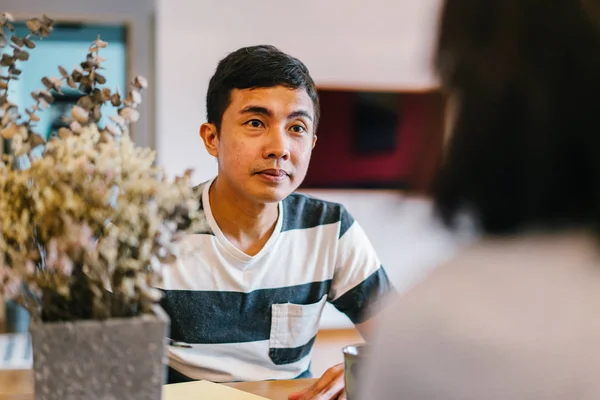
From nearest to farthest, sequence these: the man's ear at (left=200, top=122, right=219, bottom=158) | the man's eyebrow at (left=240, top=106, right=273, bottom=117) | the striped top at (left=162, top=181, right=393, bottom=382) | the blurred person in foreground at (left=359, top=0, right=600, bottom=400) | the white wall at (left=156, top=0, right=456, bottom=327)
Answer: the blurred person in foreground at (left=359, top=0, right=600, bottom=400), the striped top at (left=162, top=181, right=393, bottom=382), the man's eyebrow at (left=240, top=106, right=273, bottom=117), the man's ear at (left=200, top=122, right=219, bottom=158), the white wall at (left=156, top=0, right=456, bottom=327)

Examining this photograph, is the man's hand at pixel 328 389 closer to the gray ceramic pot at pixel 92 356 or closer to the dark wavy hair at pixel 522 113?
the gray ceramic pot at pixel 92 356

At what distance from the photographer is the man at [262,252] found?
1450 mm

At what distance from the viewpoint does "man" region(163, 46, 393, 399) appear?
57.1 inches

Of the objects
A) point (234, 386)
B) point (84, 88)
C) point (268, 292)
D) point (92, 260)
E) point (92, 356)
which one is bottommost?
point (234, 386)

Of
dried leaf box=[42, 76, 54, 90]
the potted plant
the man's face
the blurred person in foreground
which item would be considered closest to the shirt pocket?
the man's face

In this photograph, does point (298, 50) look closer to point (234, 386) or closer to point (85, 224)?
point (234, 386)

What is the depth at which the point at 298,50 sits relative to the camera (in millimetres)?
3857

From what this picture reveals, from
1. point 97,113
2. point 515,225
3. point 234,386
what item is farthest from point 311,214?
point 515,225

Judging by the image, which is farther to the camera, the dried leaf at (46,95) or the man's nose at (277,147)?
the man's nose at (277,147)

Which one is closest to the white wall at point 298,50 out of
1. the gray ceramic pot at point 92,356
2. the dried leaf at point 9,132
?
the dried leaf at point 9,132

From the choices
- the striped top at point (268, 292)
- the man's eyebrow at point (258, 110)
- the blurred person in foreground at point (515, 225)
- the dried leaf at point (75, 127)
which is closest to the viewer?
the blurred person in foreground at point (515, 225)

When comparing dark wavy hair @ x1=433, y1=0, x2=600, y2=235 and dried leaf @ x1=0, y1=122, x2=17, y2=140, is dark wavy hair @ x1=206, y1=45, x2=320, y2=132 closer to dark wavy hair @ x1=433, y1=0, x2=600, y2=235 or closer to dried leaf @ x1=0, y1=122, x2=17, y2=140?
dried leaf @ x1=0, y1=122, x2=17, y2=140

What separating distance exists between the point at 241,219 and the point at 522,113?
1.05 meters

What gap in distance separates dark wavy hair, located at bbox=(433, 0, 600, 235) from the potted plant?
1.22 ft
